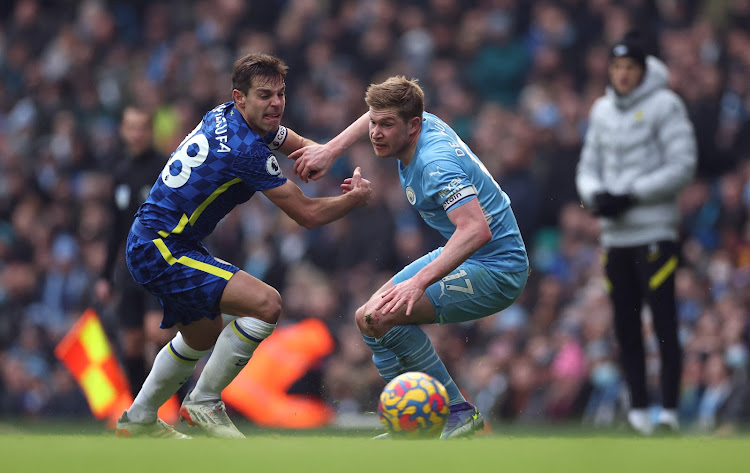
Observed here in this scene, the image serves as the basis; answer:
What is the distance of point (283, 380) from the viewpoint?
10.9m

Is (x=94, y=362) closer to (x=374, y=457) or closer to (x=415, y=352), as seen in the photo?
(x=415, y=352)

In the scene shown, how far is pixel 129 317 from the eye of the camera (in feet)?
30.7

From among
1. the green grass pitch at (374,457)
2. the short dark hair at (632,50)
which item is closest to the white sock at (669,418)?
the green grass pitch at (374,457)

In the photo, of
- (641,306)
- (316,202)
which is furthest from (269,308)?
(641,306)

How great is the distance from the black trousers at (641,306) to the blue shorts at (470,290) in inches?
64.9

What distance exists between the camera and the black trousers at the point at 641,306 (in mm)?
7900

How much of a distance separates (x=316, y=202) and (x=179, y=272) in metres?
0.91

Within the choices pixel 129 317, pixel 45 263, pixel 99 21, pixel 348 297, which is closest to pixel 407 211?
pixel 348 297

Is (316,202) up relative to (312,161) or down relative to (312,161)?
down

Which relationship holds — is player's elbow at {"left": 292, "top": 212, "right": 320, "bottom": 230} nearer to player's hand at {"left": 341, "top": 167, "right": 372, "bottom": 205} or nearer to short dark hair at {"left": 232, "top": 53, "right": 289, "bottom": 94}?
player's hand at {"left": 341, "top": 167, "right": 372, "bottom": 205}

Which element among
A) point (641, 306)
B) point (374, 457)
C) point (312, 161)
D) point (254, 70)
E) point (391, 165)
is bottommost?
point (641, 306)

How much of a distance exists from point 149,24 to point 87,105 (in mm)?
1781

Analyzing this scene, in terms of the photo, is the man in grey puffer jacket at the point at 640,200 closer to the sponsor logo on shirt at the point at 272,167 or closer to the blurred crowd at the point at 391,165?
the blurred crowd at the point at 391,165

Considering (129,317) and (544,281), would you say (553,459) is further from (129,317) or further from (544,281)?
(544,281)
